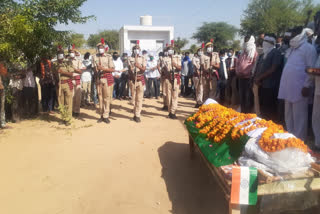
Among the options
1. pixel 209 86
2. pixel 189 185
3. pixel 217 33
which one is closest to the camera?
pixel 189 185

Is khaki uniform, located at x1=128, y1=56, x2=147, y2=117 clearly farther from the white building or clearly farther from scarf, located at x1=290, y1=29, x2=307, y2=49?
the white building

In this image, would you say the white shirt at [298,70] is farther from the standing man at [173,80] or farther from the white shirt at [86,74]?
the white shirt at [86,74]

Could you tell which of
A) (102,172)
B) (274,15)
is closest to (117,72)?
(102,172)

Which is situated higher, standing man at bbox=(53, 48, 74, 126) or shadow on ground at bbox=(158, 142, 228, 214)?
standing man at bbox=(53, 48, 74, 126)

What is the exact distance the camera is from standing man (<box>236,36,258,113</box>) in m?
6.24

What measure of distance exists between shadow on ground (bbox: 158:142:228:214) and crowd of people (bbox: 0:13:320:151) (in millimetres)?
1859

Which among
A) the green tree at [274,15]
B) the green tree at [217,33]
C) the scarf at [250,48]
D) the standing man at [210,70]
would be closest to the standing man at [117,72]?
the standing man at [210,70]

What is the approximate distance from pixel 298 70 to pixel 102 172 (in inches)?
141

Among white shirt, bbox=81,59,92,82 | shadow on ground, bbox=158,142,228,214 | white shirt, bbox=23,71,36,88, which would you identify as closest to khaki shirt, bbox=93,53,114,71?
white shirt, bbox=23,71,36,88

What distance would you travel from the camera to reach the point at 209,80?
9.31 meters

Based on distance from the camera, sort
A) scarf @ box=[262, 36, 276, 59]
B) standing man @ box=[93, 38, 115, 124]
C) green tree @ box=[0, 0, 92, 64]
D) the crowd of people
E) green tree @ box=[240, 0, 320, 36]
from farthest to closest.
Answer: green tree @ box=[240, 0, 320, 36] → standing man @ box=[93, 38, 115, 124] → green tree @ box=[0, 0, 92, 64] → scarf @ box=[262, 36, 276, 59] → the crowd of people

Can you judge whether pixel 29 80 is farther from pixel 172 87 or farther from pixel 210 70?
pixel 210 70

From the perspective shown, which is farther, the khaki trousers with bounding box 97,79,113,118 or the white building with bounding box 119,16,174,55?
the white building with bounding box 119,16,174,55

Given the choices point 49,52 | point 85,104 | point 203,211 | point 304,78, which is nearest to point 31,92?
point 49,52
